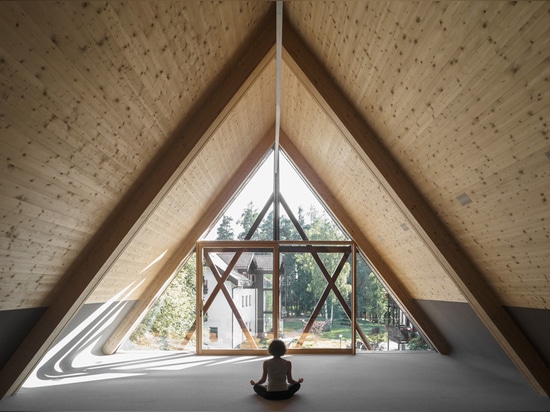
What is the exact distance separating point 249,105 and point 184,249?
3058mm

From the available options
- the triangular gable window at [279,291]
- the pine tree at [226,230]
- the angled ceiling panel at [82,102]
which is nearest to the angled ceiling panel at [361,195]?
the triangular gable window at [279,291]

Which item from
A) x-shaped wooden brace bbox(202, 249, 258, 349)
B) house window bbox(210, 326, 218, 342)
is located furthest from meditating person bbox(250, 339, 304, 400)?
house window bbox(210, 326, 218, 342)

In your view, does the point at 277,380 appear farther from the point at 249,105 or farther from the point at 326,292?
the point at 326,292

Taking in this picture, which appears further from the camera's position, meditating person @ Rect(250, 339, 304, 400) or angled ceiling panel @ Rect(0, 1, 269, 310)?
meditating person @ Rect(250, 339, 304, 400)

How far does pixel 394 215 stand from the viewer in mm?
6445

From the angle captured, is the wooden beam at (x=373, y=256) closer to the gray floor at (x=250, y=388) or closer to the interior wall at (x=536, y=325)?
the gray floor at (x=250, y=388)

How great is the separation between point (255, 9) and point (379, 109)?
Answer: 4.89 ft

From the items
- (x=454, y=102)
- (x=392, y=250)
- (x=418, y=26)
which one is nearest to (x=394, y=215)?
(x=392, y=250)

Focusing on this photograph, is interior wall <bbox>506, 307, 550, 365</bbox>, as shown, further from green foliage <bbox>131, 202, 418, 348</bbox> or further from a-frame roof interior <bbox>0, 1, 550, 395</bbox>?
green foliage <bbox>131, 202, 418, 348</bbox>

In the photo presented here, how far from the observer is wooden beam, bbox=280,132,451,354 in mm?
8266

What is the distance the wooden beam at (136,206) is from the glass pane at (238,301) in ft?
12.1

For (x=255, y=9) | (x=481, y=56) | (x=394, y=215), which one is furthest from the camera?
(x=394, y=215)

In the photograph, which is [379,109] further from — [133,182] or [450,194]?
[133,182]

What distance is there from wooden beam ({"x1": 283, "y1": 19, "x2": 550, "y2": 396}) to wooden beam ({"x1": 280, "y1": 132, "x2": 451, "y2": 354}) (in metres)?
3.16
